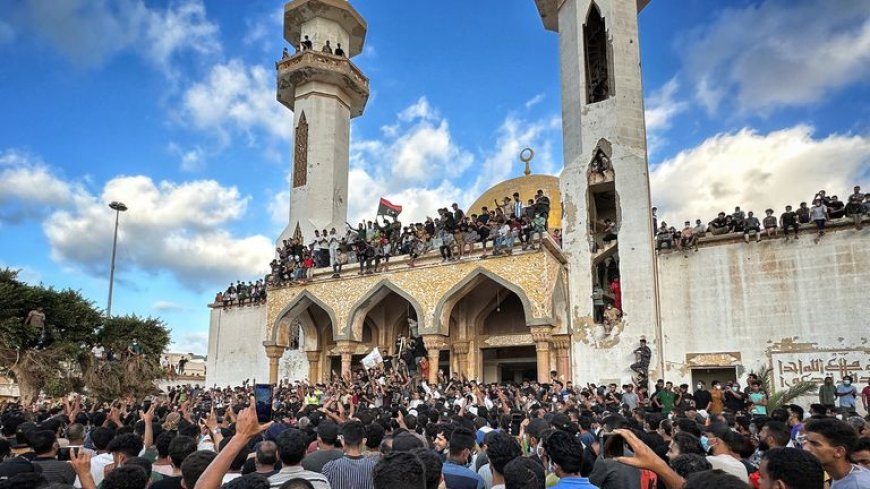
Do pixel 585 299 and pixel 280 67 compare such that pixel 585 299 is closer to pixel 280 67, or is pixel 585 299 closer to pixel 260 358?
pixel 260 358

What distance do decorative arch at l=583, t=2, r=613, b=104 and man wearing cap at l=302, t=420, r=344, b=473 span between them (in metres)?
16.0

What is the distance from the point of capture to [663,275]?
1778cm

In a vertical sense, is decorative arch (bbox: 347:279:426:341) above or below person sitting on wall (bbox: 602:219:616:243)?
below

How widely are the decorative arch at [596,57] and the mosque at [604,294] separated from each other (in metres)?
0.05

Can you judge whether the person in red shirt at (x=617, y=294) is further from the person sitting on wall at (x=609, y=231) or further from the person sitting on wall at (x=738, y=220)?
the person sitting on wall at (x=738, y=220)

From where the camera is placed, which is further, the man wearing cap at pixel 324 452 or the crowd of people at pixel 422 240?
the crowd of people at pixel 422 240

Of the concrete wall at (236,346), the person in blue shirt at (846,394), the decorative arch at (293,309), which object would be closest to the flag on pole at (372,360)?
the decorative arch at (293,309)

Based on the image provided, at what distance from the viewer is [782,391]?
15578 millimetres

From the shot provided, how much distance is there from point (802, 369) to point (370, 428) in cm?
1422

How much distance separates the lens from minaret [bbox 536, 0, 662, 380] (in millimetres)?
17016

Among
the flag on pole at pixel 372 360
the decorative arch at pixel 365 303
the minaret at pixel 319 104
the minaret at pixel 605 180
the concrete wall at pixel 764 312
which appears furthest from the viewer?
the minaret at pixel 319 104

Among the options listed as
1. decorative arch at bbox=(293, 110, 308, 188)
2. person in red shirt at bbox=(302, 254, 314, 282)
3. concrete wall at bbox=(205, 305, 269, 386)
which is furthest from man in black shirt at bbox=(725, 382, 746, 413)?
decorative arch at bbox=(293, 110, 308, 188)

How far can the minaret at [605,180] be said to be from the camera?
17.0 metres

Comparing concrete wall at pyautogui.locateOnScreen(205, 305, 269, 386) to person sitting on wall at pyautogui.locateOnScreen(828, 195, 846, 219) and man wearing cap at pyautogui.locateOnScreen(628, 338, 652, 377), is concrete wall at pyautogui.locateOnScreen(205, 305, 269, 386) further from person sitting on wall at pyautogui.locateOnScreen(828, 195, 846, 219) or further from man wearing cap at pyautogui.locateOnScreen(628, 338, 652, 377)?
person sitting on wall at pyautogui.locateOnScreen(828, 195, 846, 219)
